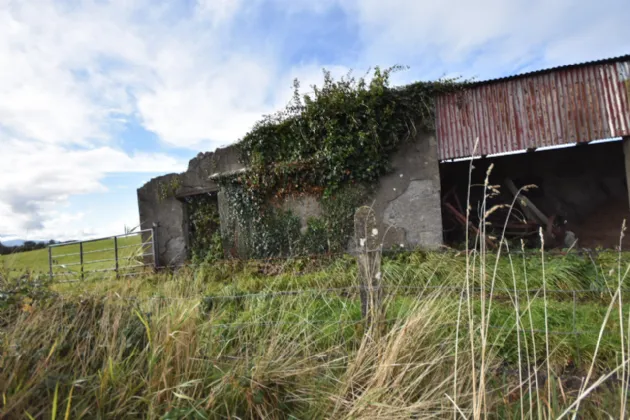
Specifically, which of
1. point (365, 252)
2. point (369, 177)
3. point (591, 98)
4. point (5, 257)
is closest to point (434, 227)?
point (369, 177)

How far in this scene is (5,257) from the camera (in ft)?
12.8

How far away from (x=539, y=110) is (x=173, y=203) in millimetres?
9386

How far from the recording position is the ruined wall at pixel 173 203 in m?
9.91

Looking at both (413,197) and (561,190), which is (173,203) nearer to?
(413,197)

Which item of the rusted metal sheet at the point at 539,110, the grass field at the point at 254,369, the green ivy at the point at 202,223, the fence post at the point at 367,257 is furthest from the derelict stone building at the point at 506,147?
the grass field at the point at 254,369

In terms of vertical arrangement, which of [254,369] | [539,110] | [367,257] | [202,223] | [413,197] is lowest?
[254,369]

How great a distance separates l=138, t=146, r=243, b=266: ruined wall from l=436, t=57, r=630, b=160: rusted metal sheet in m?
6.26

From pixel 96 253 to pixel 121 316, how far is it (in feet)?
32.7

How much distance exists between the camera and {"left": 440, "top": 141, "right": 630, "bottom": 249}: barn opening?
9547mm

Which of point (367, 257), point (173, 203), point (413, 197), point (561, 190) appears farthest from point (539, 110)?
point (173, 203)

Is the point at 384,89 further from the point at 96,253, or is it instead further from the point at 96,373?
the point at 96,253

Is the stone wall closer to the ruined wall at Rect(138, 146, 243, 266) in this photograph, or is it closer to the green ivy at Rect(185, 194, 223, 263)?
the green ivy at Rect(185, 194, 223, 263)

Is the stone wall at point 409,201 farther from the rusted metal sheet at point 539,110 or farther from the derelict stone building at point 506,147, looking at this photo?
the rusted metal sheet at point 539,110

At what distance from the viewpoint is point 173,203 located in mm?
10266
